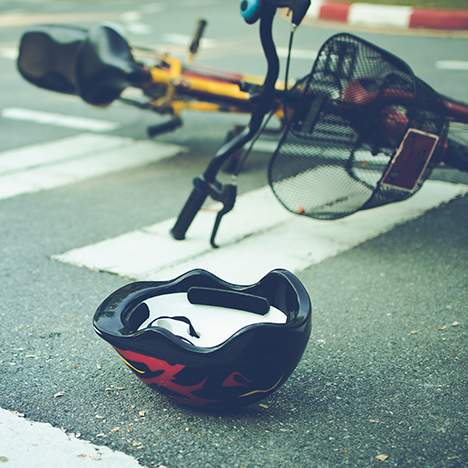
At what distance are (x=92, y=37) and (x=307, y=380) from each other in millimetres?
2800

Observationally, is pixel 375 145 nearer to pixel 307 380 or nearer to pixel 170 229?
pixel 170 229

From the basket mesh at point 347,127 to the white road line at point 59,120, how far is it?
255 cm

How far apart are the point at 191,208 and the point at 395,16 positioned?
7763mm

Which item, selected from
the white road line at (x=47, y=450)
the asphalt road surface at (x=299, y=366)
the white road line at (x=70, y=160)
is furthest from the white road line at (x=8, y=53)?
the white road line at (x=47, y=450)

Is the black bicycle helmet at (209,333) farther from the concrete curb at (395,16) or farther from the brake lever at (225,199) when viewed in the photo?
the concrete curb at (395,16)

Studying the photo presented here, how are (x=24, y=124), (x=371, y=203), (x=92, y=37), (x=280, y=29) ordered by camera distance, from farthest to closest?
1. (x=280, y=29)
2. (x=24, y=124)
3. (x=92, y=37)
4. (x=371, y=203)

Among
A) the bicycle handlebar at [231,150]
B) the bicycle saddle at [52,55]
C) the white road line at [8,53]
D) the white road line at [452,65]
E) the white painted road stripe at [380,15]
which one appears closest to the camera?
the bicycle handlebar at [231,150]

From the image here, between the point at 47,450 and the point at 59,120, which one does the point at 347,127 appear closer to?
the point at 47,450

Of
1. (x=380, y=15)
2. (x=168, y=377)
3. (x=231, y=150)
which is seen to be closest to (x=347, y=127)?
(x=231, y=150)

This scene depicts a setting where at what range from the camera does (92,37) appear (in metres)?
4.89

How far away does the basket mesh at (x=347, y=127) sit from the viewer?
12.3ft

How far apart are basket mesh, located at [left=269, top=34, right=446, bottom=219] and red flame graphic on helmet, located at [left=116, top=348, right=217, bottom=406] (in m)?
1.49

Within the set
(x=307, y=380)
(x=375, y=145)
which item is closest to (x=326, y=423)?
(x=307, y=380)

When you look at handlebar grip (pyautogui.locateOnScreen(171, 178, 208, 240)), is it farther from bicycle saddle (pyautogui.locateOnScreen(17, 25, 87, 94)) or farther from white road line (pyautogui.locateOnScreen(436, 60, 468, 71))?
white road line (pyautogui.locateOnScreen(436, 60, 468, 71))
